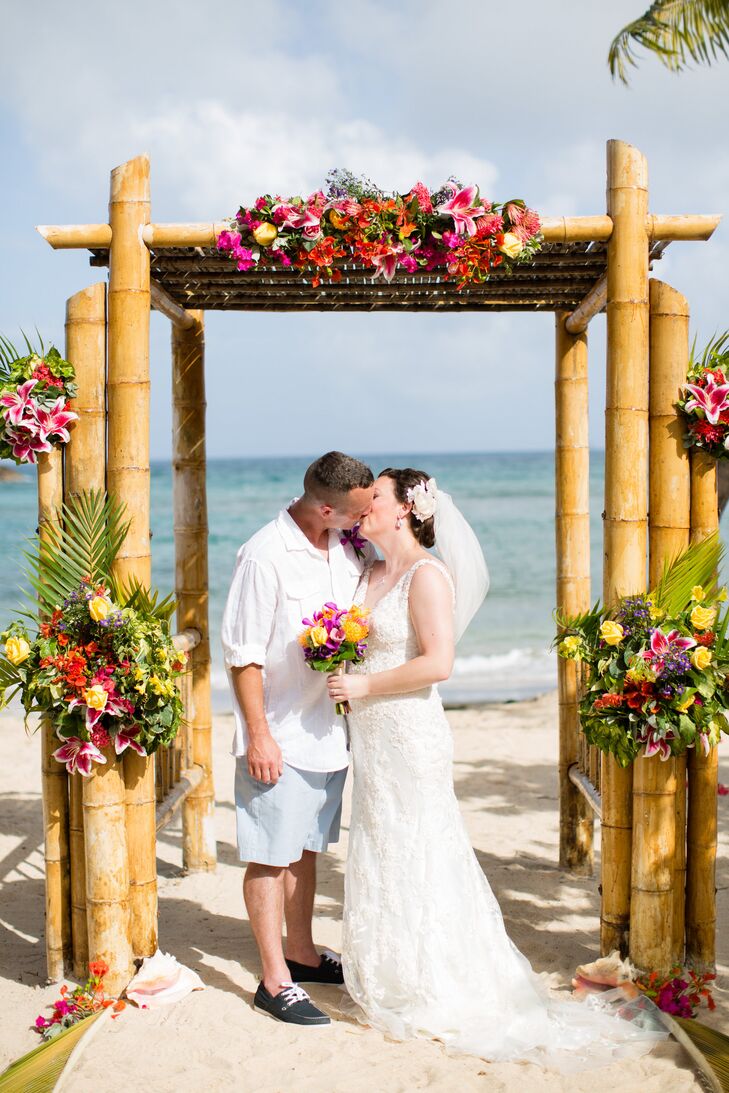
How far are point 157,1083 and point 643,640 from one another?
2411 millimetres

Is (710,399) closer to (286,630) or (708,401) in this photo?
(708,401)

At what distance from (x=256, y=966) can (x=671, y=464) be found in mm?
2881

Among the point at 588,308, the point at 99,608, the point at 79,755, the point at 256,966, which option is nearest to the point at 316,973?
the point at 256,966

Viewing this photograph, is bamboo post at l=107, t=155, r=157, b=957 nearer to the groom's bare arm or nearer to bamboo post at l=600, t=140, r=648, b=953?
the groom's bare arm

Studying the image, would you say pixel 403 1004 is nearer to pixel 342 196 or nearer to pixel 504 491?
pixel 342 196

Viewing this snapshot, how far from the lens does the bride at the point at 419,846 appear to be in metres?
3.88

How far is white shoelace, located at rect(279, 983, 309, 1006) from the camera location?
4.03 metres

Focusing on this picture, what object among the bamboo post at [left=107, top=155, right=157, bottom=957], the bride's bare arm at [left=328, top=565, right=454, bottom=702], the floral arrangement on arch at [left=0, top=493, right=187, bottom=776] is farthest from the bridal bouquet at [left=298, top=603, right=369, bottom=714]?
the bamboo post at [left=107, top=155, right=157, bottom=957]

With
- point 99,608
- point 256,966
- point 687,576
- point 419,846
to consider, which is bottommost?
point 256,966

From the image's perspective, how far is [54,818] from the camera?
4.35 m

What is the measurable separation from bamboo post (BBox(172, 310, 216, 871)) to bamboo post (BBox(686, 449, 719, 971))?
104 inches

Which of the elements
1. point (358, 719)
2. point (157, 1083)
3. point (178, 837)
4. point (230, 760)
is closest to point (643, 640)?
point (358, 719)

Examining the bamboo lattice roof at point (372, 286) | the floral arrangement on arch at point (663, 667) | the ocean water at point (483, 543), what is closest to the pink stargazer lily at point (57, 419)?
the ocean water at point (483, 543)

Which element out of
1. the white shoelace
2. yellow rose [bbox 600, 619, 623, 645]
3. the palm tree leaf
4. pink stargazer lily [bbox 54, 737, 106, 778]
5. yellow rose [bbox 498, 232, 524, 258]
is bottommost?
the palm tree leaf
